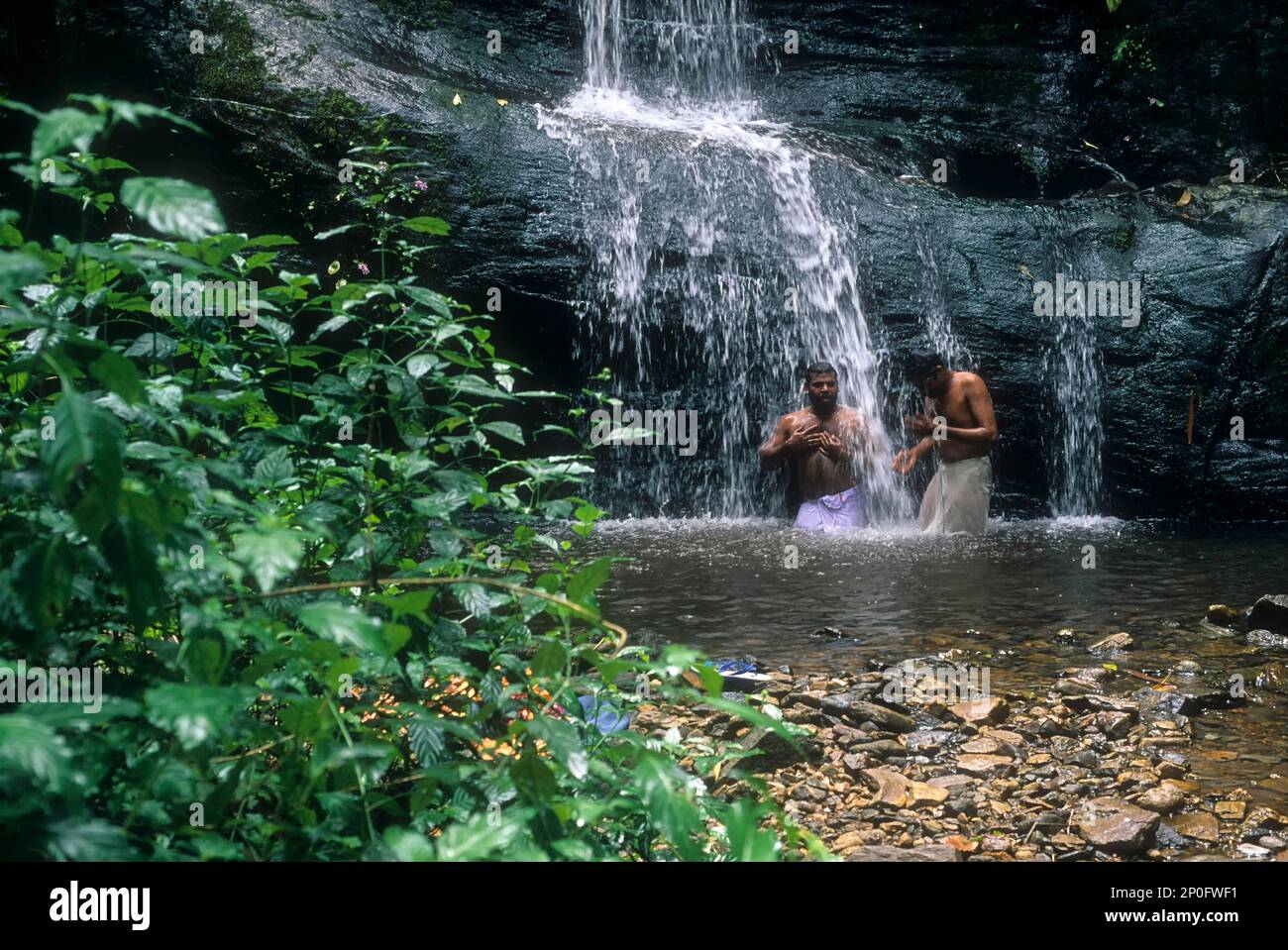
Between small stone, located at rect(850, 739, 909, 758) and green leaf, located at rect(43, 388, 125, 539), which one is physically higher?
green leaf, located at rect(43, 388, 125, 539)

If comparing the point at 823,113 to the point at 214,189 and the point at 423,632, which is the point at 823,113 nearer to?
the point at 214,189

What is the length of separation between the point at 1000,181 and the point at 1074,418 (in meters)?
3.15

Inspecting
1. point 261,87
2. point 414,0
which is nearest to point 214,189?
point 261,87

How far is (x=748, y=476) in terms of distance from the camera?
358 inches

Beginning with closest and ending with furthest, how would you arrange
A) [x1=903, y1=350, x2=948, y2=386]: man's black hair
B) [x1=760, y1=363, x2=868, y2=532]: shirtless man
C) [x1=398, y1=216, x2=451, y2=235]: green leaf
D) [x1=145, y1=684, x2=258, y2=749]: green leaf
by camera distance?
1. [x1=145, y1=684, x2=258, y2=749]: green leaf
2. [x1=398, y1=216, x2=451, y2=235]: green leaf
3. [x1=903, y1=350, x2=948, y2=386]: man's black hair
4. [x1=760, y1=363, x2=868, y2=532]: shirtless man

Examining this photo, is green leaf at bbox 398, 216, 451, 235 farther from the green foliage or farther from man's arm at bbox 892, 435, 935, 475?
man's arm at bbox 892, 435, 935, 475

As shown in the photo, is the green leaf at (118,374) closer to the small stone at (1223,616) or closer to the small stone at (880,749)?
the small stone at (880,749)

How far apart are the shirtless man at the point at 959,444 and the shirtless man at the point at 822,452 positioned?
1.55 feet

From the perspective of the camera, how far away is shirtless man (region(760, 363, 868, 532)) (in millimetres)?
8156

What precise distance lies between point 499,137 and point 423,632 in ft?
25.2

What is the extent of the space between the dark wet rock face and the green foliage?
6.41 metres

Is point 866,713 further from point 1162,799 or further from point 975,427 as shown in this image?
point 975,427

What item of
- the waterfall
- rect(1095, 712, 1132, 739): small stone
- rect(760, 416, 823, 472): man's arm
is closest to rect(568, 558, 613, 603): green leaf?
rect(1095, 712, 1132, 739): small stone

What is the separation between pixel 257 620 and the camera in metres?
1.49
